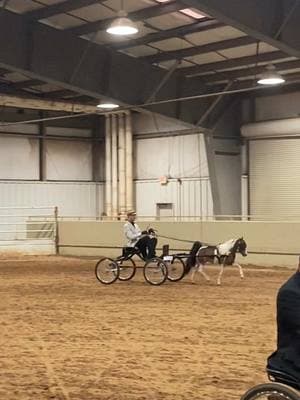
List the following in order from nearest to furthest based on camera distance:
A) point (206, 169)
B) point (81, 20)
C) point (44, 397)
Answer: point (44, 397) → point (81, 20) → point (206, 169)

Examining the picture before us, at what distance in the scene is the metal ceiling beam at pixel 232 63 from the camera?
2088cm

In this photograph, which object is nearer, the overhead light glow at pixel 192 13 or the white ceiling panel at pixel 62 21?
the overhead light glow at pixel 192 13

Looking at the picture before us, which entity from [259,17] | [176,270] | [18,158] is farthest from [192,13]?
[18,158]

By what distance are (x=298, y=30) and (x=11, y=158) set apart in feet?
53.5

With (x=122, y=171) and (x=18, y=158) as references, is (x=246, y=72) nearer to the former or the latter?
(x=122, y=171)

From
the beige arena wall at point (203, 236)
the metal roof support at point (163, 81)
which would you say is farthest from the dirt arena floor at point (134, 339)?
the metal roof support at point (163, 81)

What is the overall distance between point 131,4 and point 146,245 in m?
5.51

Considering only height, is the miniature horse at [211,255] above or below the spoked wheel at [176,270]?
above

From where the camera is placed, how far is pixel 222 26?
18031 millimetres

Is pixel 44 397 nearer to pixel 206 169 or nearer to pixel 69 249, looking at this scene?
pixel 69 249

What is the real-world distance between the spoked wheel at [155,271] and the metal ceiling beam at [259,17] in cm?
496

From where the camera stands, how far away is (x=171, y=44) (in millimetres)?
20406

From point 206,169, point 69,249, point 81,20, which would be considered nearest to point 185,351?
point 81,20

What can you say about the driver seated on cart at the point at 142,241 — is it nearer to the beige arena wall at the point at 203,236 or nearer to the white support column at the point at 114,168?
the beige arena wall at the point at 203,236
